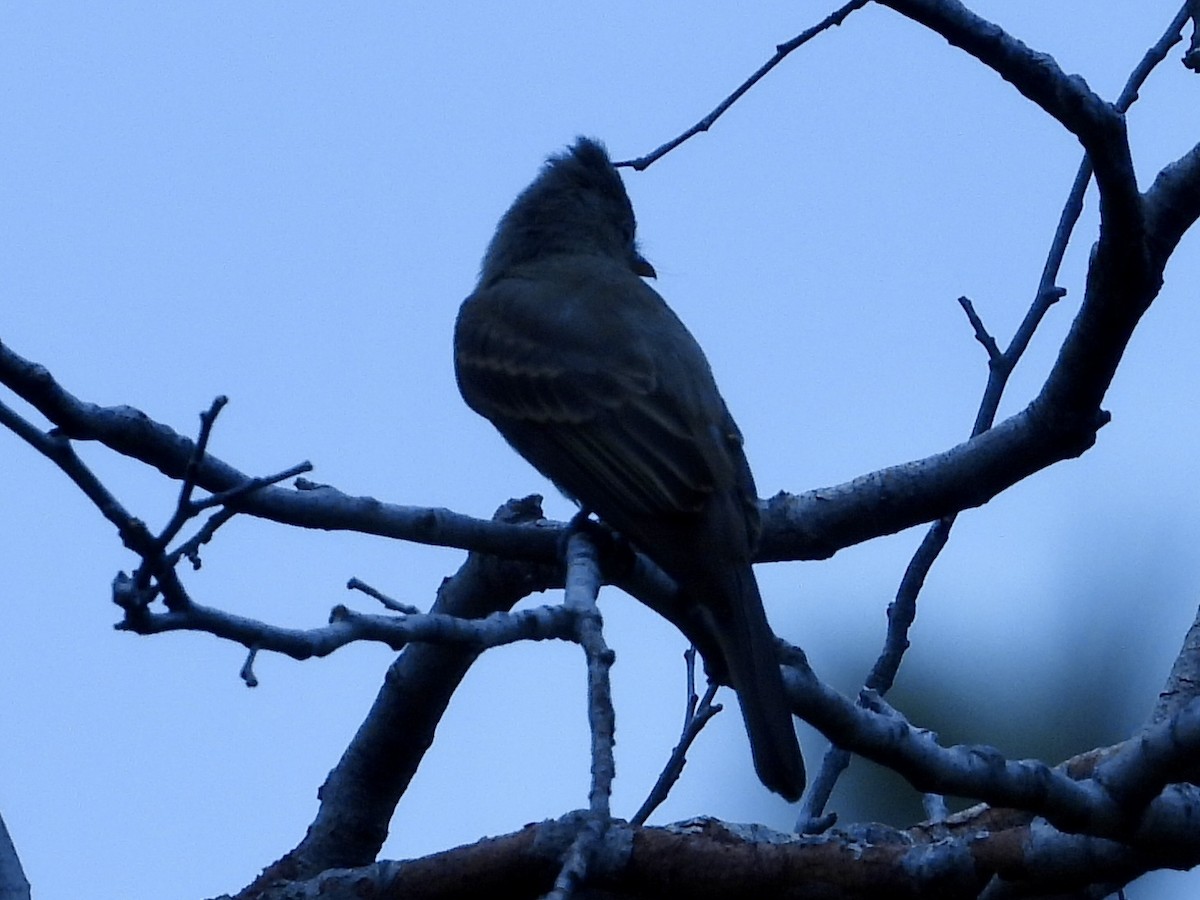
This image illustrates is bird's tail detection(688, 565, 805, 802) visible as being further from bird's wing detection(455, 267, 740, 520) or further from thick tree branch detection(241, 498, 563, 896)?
thick tree branch detection(241, 498, 563, 896)

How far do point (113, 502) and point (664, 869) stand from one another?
1486mm

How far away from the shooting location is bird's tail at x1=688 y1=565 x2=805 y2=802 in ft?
12.7

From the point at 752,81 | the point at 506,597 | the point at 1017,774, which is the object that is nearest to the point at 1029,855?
the point at 1017,774

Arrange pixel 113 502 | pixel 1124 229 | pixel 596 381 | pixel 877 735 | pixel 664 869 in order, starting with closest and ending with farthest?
pixel 113 502 < pixel 877 735 < pixel 664 869 < pixel 1124 229 < pixel 596 381

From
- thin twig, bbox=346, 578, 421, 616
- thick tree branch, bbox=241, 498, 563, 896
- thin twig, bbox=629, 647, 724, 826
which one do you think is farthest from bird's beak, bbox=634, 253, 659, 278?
thin twig, bbox=346, 578, 421, 616

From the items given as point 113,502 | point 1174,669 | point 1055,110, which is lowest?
point 113,502

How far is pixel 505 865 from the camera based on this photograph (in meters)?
3.68

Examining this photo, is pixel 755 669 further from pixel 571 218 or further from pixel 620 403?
pixel 571 218

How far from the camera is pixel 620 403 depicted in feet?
18.0

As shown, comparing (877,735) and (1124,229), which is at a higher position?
(1124,229)

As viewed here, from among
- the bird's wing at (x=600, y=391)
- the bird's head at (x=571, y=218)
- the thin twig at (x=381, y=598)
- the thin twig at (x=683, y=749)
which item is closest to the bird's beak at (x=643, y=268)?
the bird's head at (x=571, y=218)

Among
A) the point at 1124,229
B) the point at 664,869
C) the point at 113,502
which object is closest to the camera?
the point at 113,502

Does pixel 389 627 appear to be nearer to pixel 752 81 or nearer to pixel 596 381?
pixel 752 81

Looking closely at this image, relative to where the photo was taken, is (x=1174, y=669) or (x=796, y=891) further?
(x=1174, y=669)
